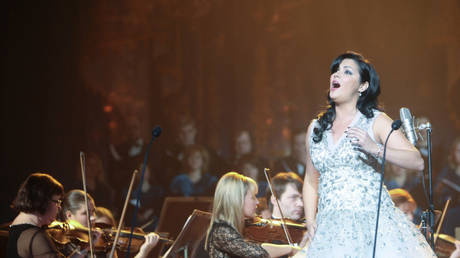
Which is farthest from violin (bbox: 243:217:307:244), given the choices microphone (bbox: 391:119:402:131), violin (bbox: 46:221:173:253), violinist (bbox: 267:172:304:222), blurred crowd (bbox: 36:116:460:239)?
blurred crowd (bbox: 36:116:460:239)

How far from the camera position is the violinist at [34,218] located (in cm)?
353

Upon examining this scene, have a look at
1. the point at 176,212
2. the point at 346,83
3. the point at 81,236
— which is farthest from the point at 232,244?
the point at 176,212

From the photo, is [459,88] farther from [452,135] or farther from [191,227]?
[191,227]

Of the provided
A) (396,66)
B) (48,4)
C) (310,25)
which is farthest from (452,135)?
(48,4)

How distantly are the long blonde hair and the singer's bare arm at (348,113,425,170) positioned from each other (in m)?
1.49

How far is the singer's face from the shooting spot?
277cm

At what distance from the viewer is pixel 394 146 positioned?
256 centimetres

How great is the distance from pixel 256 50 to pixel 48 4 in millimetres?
3117

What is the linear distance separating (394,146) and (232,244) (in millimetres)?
1610

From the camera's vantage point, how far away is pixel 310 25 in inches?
328

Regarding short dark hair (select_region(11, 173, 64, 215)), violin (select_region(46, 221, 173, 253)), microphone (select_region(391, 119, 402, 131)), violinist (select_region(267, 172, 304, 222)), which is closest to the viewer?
microphone (select_region(391, 119, 402, 131))

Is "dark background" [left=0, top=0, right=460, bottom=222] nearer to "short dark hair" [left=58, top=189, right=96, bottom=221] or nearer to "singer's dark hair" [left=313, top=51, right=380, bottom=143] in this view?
"short dark hair" [left=58, top=189, right=96, bottom=221]

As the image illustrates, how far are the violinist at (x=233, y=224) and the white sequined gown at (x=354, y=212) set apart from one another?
1236mm

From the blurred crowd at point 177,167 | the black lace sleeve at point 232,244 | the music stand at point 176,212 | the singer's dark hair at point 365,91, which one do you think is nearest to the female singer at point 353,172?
the singer's dark hair at point 365,91
